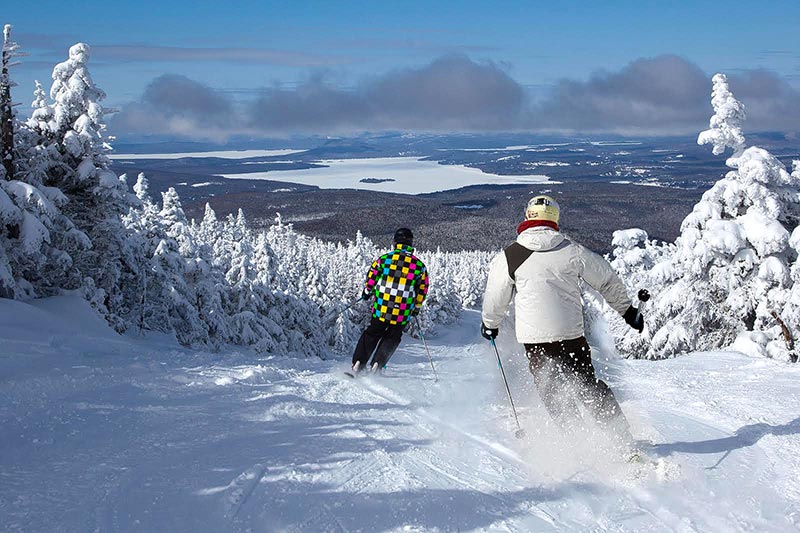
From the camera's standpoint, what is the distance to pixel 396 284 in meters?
8.63

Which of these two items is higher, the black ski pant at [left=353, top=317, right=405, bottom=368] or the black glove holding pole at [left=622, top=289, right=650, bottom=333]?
the black glove holding pole at [left=622, top=289, right=650, bottom=333]

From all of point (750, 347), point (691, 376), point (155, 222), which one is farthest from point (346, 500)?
point (155, 222)

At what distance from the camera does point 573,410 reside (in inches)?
204

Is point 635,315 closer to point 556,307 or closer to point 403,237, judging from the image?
point 556,307

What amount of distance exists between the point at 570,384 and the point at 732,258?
1212cm

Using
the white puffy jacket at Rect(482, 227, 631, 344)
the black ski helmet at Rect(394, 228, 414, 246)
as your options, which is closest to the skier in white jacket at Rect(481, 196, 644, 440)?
the white puffy jacket at Rect(482, 227, 631, 344)

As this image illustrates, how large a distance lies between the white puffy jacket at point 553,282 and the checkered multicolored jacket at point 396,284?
3.49 metres

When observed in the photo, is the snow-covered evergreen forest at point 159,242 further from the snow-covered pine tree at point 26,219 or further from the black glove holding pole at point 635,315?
the black glove holding pole at point 635,315

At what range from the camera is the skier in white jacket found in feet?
16.7

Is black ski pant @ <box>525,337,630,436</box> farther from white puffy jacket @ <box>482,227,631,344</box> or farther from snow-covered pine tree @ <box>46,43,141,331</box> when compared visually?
snow-covered pine tree @ <box>46,43,141,331</box>

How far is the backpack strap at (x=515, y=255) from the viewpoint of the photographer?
5.16m

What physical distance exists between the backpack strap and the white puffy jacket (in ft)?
0.09

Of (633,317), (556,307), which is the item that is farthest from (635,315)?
(556,307)

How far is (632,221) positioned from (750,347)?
18985cm
